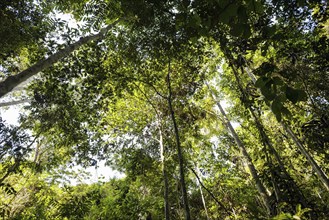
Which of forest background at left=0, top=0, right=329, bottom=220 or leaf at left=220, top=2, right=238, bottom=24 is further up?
forest background at left=0, top=0, right=329, bottom=220

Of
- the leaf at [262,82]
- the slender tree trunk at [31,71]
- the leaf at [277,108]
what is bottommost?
the leaf at [277,108]

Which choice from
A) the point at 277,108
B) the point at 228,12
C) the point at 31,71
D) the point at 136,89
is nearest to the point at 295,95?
the point at 277,108

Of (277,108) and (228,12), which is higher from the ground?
(228,12)

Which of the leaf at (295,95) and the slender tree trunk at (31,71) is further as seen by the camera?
the slender tree trunk at (31,71)

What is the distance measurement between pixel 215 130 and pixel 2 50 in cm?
985

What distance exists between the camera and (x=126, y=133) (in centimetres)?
959

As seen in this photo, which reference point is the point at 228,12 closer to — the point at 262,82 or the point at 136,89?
the point at 262,82

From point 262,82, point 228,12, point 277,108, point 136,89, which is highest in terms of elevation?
point 136,89

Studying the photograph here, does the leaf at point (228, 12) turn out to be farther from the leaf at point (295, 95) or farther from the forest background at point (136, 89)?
the forest background at point (136, 89)

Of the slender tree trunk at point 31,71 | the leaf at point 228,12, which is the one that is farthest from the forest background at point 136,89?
the leaf at point 228,12

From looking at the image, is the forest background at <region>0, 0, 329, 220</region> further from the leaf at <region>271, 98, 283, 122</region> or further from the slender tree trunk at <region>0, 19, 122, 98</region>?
the leaf at <region>271, 98, 283, 122</region>

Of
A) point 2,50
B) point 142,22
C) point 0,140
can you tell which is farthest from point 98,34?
point 0,140

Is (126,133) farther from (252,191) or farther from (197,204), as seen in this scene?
(197,204)

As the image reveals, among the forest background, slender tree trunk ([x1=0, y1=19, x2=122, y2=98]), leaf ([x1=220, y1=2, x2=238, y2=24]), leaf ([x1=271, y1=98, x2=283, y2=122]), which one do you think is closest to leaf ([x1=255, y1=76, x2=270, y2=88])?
leaf ([x1=271, y1=98, x2=283, y2=122])
